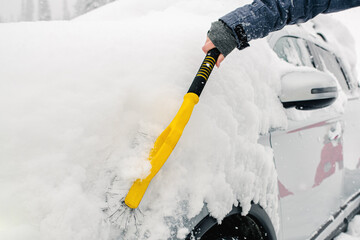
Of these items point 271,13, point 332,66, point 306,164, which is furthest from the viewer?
point 332,66

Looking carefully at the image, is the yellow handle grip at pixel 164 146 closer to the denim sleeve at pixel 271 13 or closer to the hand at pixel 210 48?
the hand at pixel 210 48

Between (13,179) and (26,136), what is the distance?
12 centimetres

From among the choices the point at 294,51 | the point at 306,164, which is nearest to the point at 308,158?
the point at 306,164

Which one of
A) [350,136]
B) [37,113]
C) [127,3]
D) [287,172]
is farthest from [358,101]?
[37,113]

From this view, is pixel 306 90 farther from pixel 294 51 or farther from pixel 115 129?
pixel 115 129

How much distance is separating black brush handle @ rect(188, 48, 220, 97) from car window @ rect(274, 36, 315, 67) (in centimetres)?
68

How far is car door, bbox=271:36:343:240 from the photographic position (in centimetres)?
142

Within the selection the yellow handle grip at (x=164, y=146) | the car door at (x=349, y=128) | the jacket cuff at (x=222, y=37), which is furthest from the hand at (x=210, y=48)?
the car door at (x=349, y=128)

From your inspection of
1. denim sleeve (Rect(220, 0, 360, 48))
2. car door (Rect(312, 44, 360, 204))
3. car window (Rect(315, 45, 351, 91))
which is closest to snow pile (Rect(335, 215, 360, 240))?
car door (Rect(312, 44, 360, 204))

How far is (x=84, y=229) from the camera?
0.73 meters

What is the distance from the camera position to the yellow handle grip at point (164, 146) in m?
0.81

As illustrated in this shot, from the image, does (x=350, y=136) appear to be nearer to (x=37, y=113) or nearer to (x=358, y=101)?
(x=358, y=101)

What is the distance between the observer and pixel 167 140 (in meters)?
0.88

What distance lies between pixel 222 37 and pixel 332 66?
1.83m
